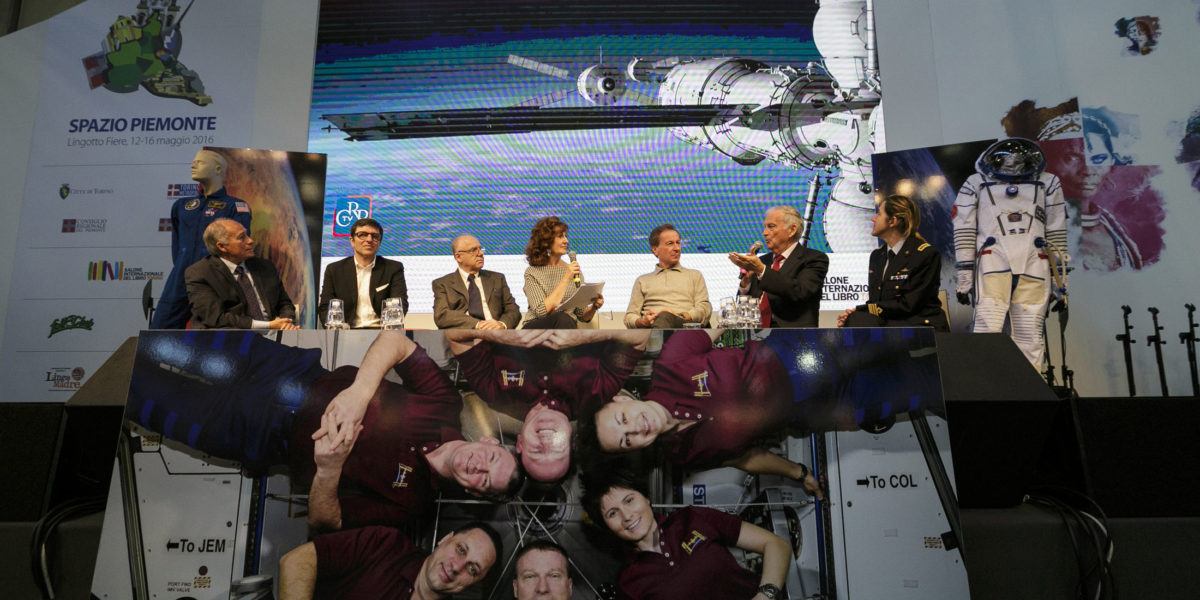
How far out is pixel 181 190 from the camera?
5.61 m

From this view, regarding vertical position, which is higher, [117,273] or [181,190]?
[181,190]

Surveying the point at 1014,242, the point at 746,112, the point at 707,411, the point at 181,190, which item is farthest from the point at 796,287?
the point at 181,190

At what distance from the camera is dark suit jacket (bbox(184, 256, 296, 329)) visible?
2.81 m

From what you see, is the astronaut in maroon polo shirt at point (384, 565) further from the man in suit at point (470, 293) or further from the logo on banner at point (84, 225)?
the logo on banner at point (84, 225)

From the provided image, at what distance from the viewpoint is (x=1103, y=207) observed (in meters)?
5.27

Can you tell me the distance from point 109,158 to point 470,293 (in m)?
3.70

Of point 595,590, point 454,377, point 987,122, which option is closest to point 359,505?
point 454,377

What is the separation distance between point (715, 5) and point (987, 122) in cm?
216

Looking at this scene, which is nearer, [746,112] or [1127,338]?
[1127,338]

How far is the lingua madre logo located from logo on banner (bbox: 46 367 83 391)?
7.01 ft

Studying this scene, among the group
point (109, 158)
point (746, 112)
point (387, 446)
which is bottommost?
point (387, 446)

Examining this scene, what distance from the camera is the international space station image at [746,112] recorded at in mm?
5391

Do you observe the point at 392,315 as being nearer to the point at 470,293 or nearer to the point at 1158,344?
the point at 470,293

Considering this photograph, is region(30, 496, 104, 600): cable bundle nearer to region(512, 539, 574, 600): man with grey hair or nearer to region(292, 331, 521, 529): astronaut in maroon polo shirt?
region(292, 331, 521, 529): astronaut in maroon polo shirt
